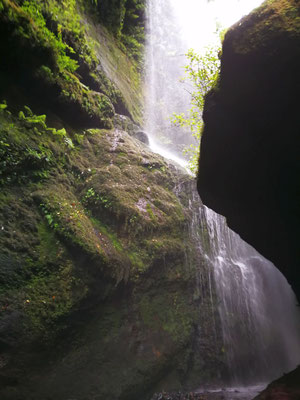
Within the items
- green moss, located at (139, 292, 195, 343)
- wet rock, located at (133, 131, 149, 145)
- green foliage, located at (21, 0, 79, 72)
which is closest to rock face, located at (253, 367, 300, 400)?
green moss, located at (139, 292, 195, 343)

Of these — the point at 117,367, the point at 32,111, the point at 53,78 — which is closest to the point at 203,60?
the point at 53,78

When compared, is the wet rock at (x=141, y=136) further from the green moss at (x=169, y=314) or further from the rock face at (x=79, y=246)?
the green moss at (x=169, y=314)

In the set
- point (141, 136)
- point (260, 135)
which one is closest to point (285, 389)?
point (260, 135)

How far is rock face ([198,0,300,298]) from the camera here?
339 cm

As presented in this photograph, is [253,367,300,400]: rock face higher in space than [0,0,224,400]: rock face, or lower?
lower

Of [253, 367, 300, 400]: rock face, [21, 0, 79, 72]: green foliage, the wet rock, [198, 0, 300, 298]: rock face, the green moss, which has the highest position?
the wet rock

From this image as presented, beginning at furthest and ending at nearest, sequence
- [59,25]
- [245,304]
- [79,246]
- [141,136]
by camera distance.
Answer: [141,136]
[245,304]
[59,25]
[79,246]

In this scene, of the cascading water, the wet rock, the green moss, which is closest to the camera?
the green moss

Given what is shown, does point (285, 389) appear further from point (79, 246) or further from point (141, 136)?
point (141, 136)

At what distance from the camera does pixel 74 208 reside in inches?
229

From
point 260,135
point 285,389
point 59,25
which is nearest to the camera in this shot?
point 260,135

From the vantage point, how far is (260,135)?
452 centimetres

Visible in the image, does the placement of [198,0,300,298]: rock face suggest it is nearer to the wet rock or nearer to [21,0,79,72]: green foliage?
[21,0,79,72]: green foliage

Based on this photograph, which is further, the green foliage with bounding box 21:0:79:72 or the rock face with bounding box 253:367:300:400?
the green foliage with bounding box 21:0:79:72
